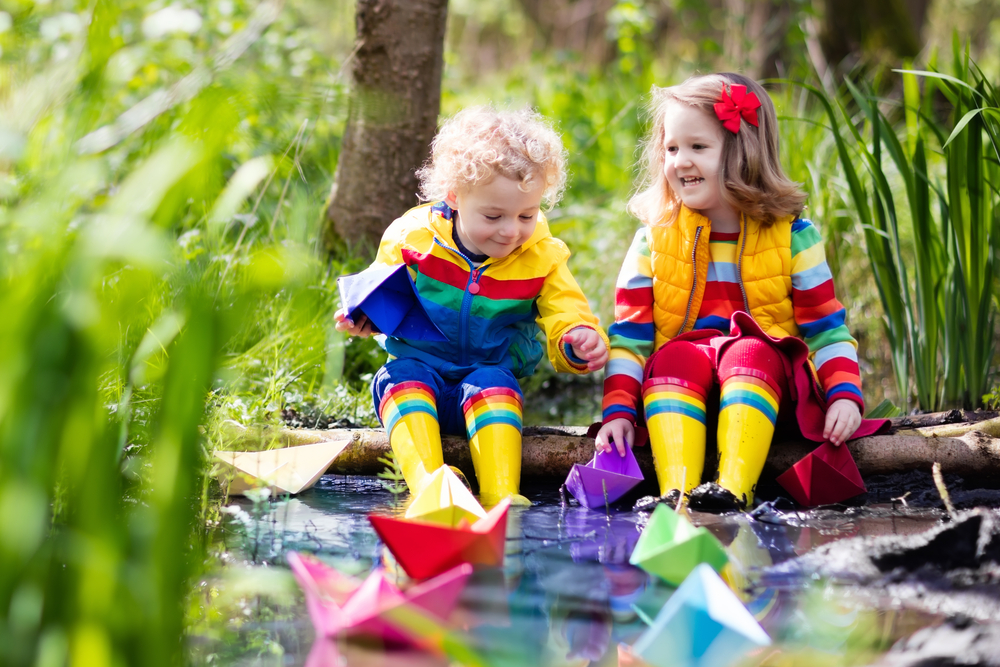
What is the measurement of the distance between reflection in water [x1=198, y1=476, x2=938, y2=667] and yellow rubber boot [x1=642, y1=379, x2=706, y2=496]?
0.55 ft

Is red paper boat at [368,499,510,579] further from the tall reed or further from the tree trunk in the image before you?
the tree trunk

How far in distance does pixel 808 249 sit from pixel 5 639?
89.1 inches

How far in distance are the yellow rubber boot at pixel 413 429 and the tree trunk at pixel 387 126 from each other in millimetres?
1306

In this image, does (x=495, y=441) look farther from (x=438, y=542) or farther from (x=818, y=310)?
(x=818, y=310)

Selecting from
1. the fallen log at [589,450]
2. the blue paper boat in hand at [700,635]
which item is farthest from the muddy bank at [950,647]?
the fallen log at [589,450]

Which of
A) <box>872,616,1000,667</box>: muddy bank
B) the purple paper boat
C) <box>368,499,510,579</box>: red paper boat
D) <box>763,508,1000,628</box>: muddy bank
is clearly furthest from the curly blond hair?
<box>872,616,1000,667</box>: muddy bank

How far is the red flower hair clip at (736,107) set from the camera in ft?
8.30

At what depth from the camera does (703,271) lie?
2.62 meters

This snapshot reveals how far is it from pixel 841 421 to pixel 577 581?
3.39ft

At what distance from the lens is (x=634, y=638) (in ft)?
4.75

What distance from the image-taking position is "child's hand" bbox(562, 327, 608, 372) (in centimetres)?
246

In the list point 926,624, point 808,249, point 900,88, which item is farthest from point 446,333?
point 900,88

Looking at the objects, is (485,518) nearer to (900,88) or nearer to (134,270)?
(134,270)

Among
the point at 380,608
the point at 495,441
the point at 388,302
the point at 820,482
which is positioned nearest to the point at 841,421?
the point at 820,482
